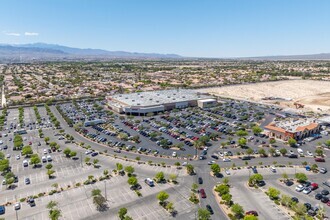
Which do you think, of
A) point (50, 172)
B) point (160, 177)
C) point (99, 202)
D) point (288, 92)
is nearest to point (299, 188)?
point (160, 177)

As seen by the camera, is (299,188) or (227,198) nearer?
(227,198)

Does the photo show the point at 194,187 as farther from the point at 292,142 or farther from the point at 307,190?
the point at 292,142

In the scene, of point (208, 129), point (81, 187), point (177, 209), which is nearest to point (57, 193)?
point (81, 187)

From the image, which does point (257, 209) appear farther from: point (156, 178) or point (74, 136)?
point (74, 136)

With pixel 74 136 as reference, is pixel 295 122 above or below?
above

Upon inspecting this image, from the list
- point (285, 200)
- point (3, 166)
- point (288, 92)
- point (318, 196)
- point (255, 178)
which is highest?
point (288, 92)

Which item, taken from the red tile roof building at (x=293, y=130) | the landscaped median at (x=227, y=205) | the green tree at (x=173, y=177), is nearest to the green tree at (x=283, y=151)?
the red tile roof building at (x=293, y=130)
